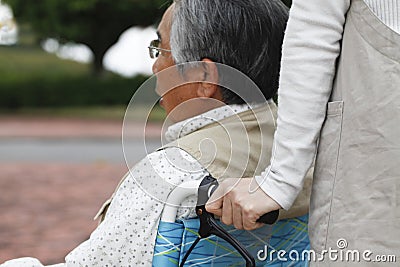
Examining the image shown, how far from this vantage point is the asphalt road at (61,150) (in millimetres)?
13633

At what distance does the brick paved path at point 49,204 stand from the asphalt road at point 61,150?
40.6 inches

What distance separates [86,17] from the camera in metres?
29.0

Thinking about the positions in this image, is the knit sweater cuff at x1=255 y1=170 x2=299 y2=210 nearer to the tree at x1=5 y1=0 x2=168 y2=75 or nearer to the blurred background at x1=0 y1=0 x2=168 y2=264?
the blurred background at x1=0 y1=0 x2=168 y2=264

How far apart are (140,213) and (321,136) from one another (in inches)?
17.5

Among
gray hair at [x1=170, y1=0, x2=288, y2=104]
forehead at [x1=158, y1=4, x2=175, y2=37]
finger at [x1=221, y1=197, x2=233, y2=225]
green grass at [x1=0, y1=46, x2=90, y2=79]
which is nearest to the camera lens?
finger at [x1=221, y1=197, x2=233, y2=225]

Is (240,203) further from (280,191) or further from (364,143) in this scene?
(364,143)

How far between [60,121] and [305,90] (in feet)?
75.8

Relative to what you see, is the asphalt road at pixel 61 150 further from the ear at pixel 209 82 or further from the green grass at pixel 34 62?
the green grass at pixel 34 62

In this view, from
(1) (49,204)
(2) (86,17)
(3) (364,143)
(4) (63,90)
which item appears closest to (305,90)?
(3) (364,143)

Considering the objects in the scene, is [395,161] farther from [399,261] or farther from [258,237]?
[258,237]

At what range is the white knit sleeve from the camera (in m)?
1.58

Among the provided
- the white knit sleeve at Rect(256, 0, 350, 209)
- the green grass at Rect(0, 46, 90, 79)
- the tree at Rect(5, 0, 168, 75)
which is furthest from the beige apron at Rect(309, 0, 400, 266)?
the green grass at Rect(0, 46, 90, 79)

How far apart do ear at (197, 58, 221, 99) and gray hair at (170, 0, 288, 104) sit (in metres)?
0.02

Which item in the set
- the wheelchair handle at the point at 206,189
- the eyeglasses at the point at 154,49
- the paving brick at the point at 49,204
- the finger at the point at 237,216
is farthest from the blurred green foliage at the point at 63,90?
the finger at the point at 237,216
